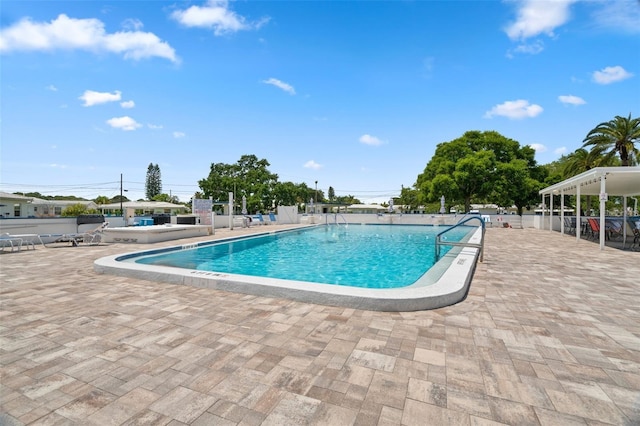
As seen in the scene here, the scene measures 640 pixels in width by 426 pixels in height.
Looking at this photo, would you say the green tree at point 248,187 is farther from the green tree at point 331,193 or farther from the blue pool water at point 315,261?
the green tree at point 331,193

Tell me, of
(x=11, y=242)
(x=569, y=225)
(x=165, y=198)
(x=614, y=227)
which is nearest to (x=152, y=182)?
(x=165, y=198)

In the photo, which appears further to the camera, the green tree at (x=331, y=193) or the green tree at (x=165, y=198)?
the green tree at (x=331, y=193)

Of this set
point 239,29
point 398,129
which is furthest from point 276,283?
point 398,129

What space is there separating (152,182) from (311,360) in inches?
3073

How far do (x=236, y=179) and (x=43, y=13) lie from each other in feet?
141

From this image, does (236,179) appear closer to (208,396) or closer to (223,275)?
(223,275)

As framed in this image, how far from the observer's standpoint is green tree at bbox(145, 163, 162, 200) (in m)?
69.1

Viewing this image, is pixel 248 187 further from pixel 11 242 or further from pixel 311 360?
pixel 311 360

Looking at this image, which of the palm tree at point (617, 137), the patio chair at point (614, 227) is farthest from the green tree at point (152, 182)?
the patio chair at point (614, 227)

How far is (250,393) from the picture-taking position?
6.43ft

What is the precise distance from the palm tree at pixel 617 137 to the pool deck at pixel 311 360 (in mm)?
19970

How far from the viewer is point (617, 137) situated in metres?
18.1

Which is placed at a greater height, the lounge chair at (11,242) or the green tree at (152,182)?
the green tree at (152,182)

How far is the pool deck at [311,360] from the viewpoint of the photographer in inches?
70.4
